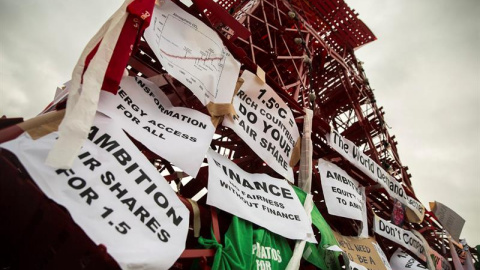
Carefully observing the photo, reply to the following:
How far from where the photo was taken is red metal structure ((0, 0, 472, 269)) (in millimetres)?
2373

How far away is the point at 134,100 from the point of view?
3.60m

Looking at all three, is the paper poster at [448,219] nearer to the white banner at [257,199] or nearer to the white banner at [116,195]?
the white banner at [257,199]

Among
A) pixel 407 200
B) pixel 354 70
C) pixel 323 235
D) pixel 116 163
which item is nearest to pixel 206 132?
pixel 116 163

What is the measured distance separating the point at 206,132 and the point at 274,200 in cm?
146

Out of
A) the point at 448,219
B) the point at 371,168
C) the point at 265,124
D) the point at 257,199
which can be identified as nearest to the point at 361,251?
the point at 371,168

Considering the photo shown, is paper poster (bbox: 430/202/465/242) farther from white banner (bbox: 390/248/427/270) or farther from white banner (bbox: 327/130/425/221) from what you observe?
white banner (bbox: 390/248/427/270)

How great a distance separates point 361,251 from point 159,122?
4755 millimetres

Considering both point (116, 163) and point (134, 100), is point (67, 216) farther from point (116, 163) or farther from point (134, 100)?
point (134, 100)

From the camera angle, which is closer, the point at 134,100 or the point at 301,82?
the point at 134,100

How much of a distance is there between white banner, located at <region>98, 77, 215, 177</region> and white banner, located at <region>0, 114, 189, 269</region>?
0.25 metres

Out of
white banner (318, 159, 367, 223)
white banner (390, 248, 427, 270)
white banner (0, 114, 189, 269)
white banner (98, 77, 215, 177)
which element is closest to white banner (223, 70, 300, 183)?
white banner (98, 77, 215, 177)

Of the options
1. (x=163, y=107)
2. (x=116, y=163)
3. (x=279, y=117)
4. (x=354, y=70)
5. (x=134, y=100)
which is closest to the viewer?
(x=116, y=163)

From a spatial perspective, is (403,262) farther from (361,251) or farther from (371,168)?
(371,168)

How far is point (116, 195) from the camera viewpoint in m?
2.58
